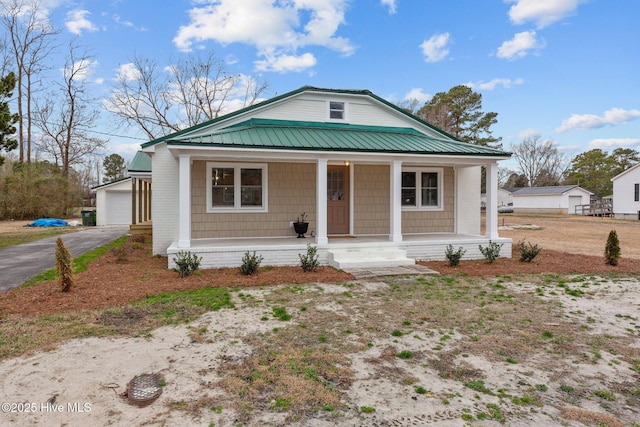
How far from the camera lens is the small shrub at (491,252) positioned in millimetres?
9597

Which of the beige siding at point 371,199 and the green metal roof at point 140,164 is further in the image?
the green metal roof at point 140,164

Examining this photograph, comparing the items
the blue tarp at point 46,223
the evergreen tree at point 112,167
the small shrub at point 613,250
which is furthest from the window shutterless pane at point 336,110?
the evergreen tree at point 112,167

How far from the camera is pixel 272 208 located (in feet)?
35.3

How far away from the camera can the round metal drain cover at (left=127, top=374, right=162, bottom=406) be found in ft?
9.66

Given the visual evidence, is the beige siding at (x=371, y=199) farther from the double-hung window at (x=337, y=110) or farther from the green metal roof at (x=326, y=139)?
the double-hung window at (x=337, y=110)

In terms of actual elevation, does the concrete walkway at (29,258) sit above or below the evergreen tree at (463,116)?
below

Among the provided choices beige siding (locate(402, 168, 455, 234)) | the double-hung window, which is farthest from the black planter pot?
the double-hung window

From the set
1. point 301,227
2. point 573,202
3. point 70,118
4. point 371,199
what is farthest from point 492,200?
point 573,202

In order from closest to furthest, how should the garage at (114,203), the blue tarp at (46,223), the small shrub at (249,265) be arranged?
the small shrub at (249,265)
the blue tarp at (46,223)
the garage at (114,203)

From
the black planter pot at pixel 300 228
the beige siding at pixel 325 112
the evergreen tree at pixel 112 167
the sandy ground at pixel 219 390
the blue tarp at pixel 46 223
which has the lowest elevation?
the sandy ground at pixel 219 390

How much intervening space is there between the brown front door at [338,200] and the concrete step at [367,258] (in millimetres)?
1949

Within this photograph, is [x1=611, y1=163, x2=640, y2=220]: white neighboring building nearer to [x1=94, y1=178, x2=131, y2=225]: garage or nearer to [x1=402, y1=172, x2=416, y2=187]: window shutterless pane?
[x1=402, y1=172, x2=416, y2=187]: window shutterless pane

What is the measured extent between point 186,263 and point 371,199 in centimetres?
606

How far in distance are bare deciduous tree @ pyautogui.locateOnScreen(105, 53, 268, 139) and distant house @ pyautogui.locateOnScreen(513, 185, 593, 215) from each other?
37489mm
